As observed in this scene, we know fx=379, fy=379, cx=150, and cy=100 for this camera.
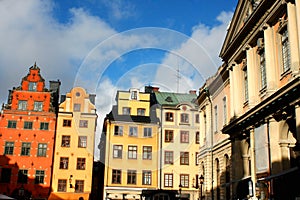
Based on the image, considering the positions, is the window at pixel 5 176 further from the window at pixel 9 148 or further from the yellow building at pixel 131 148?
the yellow building at pixel 131 148

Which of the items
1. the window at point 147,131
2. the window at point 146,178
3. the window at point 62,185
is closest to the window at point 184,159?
the window at point 146,178

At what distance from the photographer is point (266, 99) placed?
20.4m

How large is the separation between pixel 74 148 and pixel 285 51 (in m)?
34.0

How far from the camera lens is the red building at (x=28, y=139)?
45688 mm

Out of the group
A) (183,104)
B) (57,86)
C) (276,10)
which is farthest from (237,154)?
(57,86)

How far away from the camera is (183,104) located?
50.1m

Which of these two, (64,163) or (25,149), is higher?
(25,149)

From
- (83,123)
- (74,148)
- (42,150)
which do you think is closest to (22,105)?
(42,150)

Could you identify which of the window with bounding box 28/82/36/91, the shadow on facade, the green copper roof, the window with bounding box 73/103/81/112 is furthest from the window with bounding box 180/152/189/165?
the window with bounding box 28/82/36/91

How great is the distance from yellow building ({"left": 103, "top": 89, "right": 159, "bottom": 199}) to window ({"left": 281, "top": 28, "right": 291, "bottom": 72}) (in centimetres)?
2863

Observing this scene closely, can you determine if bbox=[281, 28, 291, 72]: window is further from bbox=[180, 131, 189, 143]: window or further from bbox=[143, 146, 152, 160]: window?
bbox=[180, 131, 189, 143]: window

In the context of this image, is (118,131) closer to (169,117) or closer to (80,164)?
(80,164)

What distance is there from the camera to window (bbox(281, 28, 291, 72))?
1975 cm

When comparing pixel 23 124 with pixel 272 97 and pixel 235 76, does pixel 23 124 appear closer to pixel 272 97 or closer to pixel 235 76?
pixel 235 76
